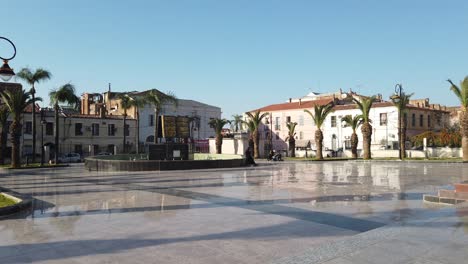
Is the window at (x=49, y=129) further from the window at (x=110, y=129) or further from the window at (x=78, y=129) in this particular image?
the window at (x=110, y=129)

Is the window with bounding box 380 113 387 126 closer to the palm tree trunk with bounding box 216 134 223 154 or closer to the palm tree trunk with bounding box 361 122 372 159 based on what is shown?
the palm tree trunk with bounding box 361 122 372 159

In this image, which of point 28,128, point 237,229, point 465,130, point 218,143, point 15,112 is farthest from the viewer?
point 218,143

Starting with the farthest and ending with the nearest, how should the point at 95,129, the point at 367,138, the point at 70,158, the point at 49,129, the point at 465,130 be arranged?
the point at 95,129 → the point at 49,129 → the point at 70,158 → the point at 367,138 → the point at 465,130

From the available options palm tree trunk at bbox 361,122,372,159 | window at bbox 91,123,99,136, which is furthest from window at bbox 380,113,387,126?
window at bbox 91,123,99,136

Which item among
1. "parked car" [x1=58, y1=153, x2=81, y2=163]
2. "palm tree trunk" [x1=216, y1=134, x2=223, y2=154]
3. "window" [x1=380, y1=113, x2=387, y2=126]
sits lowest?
"parked car" [x1=58, y1=153, x2=81, y2=163]

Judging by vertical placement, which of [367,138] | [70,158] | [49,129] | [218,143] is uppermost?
[49,129]

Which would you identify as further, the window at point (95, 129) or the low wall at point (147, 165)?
the window at point (95, 129)

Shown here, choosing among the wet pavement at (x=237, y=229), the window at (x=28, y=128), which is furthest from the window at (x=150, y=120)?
the wet pavement at (x=237, y=229)

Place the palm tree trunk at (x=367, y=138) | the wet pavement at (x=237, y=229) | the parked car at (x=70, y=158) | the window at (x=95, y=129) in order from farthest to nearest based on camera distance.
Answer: the window at (x=95, y=129) < the parked car at (x=70, y=158) < the palm tree trunk at (x=367, y=138) < the wet pavement at (x=237, y=229)

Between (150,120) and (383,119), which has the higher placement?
(150,120)

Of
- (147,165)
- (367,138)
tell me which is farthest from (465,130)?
(147,165)

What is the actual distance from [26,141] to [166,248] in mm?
48173

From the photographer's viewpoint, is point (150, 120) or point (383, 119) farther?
point (150, 120)

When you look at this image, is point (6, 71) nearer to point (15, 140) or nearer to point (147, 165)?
point (147, 165)
